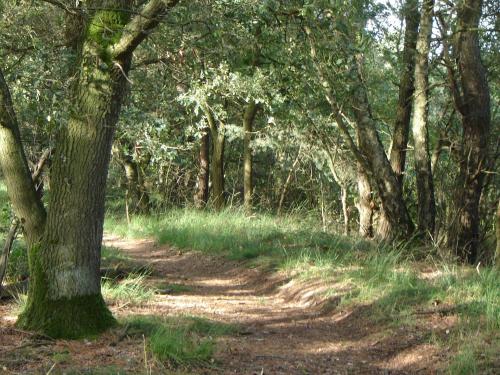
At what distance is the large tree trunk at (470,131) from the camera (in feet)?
31.3

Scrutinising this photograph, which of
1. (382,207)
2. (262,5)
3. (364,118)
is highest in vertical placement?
(262,5)

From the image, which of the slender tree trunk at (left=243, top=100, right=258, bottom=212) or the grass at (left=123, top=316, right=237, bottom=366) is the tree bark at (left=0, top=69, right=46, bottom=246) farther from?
the slender tree trunk at (left=243, top=100, right=258, bottom=212)

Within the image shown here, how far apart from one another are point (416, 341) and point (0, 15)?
249 inches

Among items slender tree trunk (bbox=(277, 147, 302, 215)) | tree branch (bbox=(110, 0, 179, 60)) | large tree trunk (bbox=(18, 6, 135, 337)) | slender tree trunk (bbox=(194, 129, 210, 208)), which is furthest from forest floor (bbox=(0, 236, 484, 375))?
slender tree trunk (bbox=(194, 129, 210, 208))

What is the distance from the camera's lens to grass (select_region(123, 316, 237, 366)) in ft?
17.1

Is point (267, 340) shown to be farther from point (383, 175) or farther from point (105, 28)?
point (383, 175)

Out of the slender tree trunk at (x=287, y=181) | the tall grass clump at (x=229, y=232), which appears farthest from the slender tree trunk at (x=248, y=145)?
the tall grass clump at (x=229, y=232)

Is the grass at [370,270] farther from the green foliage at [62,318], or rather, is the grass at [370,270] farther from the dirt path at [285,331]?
the green foliage at [62,318]

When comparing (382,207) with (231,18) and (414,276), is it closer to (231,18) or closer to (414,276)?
(414,276)

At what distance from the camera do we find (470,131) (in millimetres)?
10047

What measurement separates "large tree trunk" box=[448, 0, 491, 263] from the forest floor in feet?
10.7

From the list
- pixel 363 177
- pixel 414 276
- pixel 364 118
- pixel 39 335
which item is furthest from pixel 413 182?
pixel 39 335

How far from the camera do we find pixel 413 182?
15.2 metres

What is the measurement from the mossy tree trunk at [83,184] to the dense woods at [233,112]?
13mm
